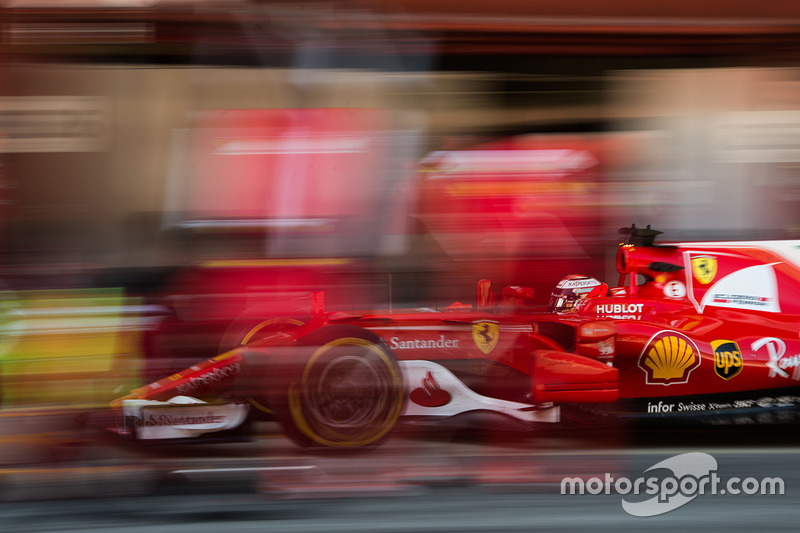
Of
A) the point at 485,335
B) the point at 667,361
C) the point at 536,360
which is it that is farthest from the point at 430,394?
the point at 667,361

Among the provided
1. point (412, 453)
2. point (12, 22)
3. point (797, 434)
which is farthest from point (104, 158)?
point (797, 434)

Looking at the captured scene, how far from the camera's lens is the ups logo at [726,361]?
298 cm

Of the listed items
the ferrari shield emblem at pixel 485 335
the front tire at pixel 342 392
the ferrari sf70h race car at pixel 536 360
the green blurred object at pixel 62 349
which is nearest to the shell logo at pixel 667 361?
the ferrari sf70h race car at pixel 536 360

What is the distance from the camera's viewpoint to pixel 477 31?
15.5 ft

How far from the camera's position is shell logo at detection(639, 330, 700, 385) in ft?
9.75

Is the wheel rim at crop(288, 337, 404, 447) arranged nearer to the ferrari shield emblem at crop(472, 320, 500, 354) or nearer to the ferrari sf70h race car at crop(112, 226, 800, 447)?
the ferrari sf70h race car at crop(112, 226, 800, 447)

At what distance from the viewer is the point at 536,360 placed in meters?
2.88

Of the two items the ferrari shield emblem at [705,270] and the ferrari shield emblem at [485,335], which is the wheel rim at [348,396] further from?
the ferrari shield emblem at [705,270]

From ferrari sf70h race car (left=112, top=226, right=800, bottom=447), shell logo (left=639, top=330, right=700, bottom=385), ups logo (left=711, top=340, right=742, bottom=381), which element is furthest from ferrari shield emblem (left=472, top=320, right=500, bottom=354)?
ups logo (left=711, top=340, right=742, bottom=381)

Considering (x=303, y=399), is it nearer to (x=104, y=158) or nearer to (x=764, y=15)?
(x=104, y=158)

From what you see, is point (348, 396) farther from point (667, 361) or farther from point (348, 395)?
point (667, 361)

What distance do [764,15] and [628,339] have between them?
286cm

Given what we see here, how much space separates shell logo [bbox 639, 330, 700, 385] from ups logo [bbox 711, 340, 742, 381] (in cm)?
8

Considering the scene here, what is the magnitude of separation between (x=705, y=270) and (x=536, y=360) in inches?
32.6
